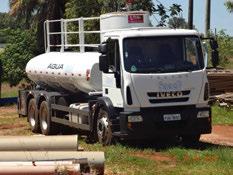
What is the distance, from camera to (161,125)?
47.5 ft

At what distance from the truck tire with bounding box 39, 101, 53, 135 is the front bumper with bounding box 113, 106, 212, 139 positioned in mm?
4704

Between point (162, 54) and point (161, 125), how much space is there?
1.62 meters

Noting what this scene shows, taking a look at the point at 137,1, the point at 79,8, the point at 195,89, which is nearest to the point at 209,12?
the point at 79,8

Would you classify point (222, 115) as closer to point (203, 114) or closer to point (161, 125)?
point (203, 114)

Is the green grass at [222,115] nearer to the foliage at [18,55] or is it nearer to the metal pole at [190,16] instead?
the metal pole at [190,16]

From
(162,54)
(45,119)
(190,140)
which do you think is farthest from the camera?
(45,119)

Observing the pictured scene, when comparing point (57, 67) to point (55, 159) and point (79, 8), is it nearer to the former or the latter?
point (55, 159)

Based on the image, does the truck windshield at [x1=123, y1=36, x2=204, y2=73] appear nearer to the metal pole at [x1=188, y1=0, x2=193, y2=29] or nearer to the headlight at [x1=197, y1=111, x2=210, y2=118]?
the headlight at [x1=197, y1=111, x2=210, y2=118]

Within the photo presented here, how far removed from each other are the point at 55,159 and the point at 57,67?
27.1ft

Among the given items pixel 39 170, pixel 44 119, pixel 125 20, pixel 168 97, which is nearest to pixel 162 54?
pixel 168 97

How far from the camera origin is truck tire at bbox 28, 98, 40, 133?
20128 mm

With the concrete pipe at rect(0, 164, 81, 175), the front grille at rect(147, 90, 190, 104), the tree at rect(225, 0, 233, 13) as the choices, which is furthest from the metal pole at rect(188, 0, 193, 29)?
the concrete pipe at rect(0, 164, 81, 175)

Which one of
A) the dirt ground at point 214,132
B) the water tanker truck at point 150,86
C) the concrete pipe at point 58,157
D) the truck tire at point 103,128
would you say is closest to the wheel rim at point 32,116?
the dirt ground at point 214,132

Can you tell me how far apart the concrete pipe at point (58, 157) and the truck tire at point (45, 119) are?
8.15 m
